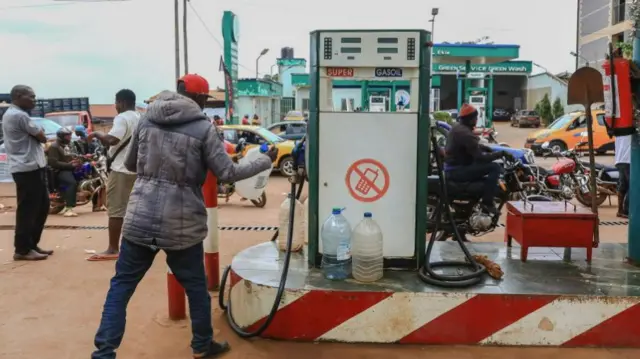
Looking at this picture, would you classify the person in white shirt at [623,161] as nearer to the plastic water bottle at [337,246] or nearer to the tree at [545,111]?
the plastic water bottle at [337,246]

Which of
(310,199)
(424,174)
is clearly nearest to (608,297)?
(424,174)

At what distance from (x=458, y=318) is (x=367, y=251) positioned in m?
0.76

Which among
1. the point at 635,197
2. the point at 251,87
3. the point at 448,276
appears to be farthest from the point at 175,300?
the point at 251,87

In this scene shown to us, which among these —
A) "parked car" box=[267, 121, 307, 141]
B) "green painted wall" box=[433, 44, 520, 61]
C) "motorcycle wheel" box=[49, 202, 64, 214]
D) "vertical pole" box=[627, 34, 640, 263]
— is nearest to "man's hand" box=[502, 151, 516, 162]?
"vertical pole" box=[627, 34, 640, 263]

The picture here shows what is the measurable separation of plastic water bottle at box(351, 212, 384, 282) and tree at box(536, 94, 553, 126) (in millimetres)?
40384

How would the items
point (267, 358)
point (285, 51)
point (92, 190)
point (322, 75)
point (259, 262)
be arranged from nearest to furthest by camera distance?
point (267, 358), point (322, 75), point (259, 262), point (92, 190), point (285, 51)

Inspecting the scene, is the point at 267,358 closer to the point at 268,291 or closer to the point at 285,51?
the point at 268,291

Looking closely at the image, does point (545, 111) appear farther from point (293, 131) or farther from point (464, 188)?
point (464, 188)

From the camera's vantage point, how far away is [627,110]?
4.76 m

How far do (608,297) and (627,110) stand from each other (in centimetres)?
160

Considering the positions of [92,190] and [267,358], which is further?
[92,190]

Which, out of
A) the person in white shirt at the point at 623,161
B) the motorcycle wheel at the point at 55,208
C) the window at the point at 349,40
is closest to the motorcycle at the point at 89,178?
the motorcycle wheel at the point at 55,208

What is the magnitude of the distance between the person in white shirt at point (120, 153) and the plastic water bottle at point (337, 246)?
2723 mm

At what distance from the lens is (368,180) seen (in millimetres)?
4570
